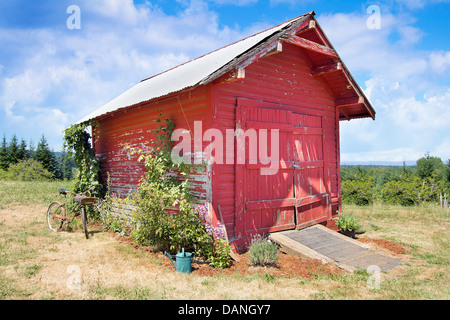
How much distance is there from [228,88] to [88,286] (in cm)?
454

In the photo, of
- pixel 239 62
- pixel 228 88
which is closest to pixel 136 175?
pixel 228 88

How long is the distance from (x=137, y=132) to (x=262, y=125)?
3777 mm

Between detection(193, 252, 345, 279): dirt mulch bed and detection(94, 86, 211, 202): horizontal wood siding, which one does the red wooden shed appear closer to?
detection(94, 86, 211, 202): horizontal wood siding

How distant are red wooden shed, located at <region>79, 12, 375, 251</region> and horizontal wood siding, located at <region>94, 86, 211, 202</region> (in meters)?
0.03

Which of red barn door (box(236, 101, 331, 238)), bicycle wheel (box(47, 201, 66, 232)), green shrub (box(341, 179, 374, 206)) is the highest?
red barn door (box(236, 101, 331, 238))

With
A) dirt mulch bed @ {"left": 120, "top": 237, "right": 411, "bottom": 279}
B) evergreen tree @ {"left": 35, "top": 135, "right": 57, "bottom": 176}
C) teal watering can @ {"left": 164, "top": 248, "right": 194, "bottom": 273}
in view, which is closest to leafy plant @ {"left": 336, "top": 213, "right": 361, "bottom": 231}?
dirt mulch bed @ {"left": 120, "top": 237, "right": 411, "bottom": 279}

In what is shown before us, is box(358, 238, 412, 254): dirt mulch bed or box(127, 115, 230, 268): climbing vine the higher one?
box(127, 115, 230, 268): climbing vine

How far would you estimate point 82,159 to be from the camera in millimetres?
10703

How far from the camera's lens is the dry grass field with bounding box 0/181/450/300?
4914 millimetres

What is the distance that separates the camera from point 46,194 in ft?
49.4

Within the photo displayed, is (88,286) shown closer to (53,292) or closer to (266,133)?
(53,292)

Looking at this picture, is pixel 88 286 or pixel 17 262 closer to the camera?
pixel 88 286

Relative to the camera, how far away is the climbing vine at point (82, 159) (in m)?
10.5
